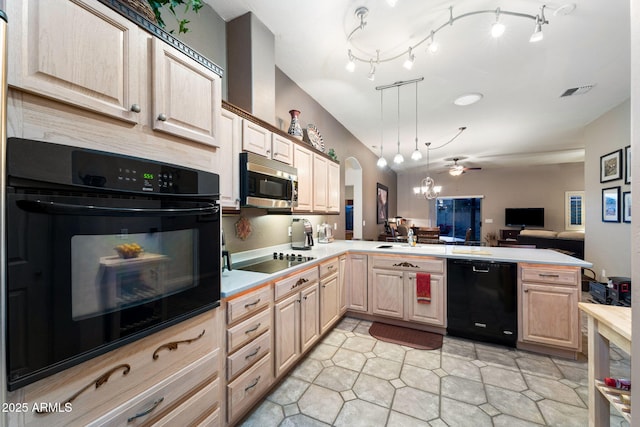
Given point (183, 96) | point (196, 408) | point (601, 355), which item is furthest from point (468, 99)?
point (196, 408)

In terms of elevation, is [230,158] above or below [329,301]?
above

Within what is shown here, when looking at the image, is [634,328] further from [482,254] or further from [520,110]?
[520,110]

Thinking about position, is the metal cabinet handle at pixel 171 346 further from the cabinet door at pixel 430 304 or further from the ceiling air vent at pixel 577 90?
the ceiling air vent at pixel 577 90

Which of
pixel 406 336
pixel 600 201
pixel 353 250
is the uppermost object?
pixel 600 201

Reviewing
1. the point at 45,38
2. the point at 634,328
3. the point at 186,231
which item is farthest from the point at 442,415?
the point at 45,38

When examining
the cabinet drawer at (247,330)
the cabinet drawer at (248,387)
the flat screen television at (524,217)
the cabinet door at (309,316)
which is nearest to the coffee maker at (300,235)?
the cabinet door at (309,316)

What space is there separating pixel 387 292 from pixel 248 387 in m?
1.89

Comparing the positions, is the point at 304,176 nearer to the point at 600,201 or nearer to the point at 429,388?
the point at 429,388

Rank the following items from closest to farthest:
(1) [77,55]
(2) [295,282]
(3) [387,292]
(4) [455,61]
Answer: (1) [77,55]
(2) [295,282]
(4) [455,61]
(3) [387,292]

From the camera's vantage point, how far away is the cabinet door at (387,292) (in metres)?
2.93

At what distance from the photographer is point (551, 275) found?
2.34 metres

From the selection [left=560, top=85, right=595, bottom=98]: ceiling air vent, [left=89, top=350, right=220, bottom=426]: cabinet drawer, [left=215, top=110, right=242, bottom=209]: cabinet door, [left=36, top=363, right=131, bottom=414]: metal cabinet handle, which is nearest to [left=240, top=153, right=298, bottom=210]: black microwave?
[left=215, top=110, right=242, bottom=209]: cabinet door

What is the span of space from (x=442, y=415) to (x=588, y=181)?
528cm

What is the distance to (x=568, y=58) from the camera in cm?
265
